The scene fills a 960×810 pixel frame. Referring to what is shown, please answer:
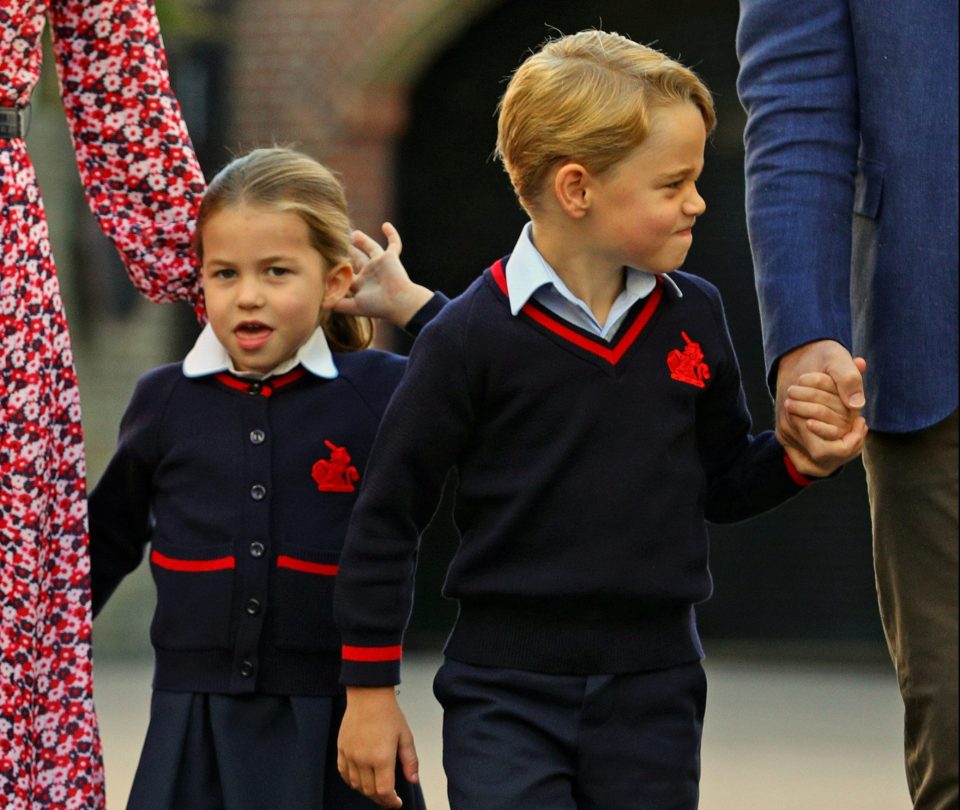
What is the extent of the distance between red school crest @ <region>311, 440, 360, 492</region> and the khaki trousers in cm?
91

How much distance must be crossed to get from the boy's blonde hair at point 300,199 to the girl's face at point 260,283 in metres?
0.02

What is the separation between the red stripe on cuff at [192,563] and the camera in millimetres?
3273

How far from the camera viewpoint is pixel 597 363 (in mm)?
2928

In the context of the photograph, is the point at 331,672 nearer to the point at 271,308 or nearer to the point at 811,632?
the point at 271,308

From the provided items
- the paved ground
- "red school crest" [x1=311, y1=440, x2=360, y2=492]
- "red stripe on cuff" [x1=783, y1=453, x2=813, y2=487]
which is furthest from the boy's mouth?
the paved ground

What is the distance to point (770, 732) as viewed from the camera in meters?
7.23

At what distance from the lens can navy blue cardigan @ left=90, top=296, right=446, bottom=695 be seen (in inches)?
129

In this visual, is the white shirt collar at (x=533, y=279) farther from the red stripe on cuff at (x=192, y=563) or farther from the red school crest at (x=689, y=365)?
the red stripe on cuff at (x=192, y=563)

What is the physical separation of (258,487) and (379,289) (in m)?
0.41

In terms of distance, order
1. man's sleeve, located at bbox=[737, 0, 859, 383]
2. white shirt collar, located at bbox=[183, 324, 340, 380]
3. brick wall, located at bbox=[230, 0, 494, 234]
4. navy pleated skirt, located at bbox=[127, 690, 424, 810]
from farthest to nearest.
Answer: brick wall, located at bbox=[230, 0, 494, 234]
white shirt collar, located at bbox=[183, 324, 340, 380]
navy pleated skirt, located at bbox=[127, 690, 424, 810]
man's sleeve, located at bbox=[737, 0, 859, 383]

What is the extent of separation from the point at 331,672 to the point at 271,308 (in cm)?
61

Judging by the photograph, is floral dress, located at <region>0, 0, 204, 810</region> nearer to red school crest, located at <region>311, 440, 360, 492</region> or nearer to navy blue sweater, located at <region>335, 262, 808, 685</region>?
red school crest, located at <region>311, 440, 360, 492</region>

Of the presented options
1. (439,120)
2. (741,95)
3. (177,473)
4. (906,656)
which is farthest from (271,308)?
(439,120)

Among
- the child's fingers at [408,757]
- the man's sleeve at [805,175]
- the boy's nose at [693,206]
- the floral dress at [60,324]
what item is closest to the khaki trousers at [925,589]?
the man's sleeve at [805,175]
